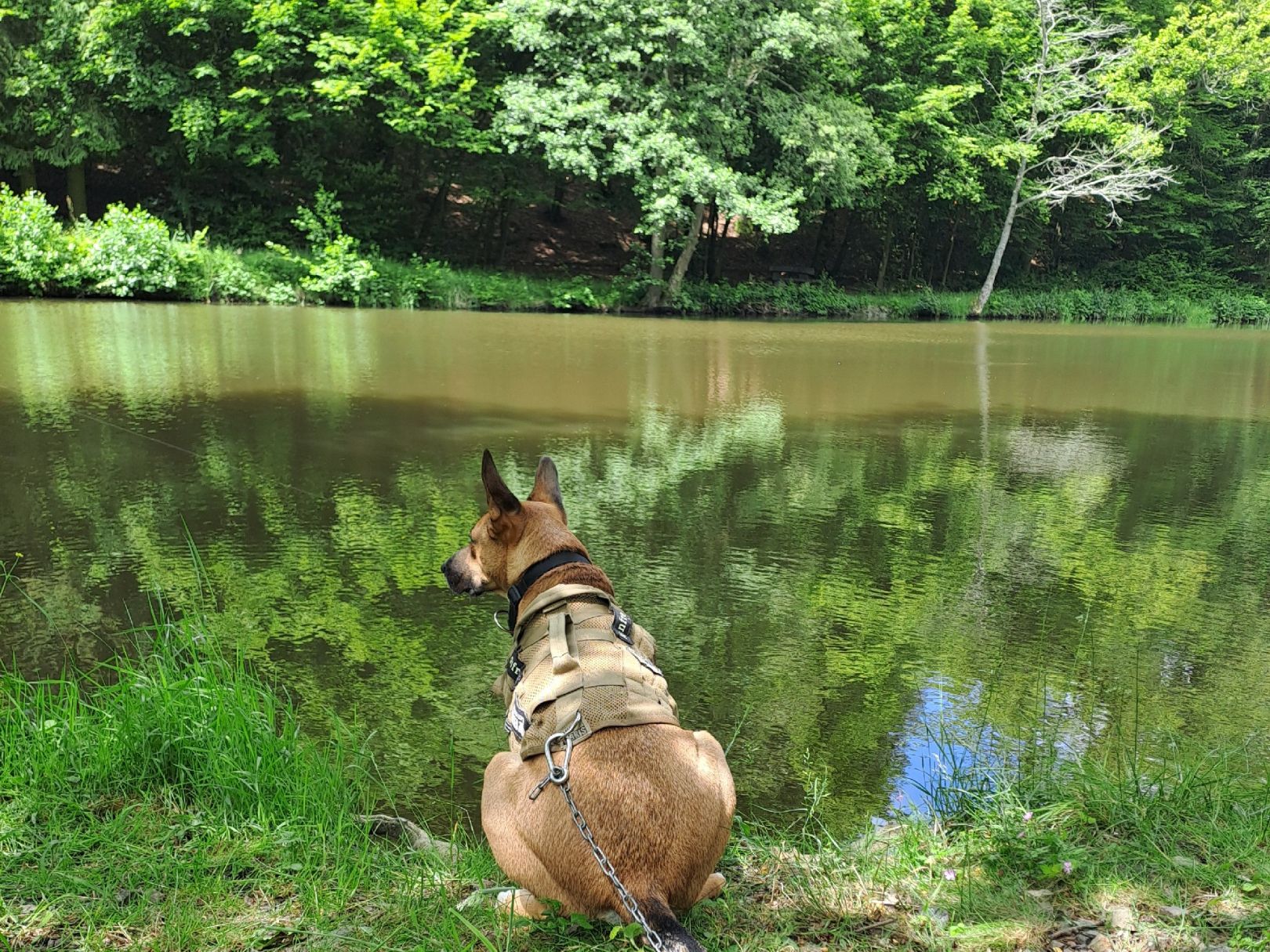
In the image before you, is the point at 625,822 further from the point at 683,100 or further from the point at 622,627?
the point at 683,100

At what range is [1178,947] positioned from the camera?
232 centimetres

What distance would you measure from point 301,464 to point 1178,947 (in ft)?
21.5

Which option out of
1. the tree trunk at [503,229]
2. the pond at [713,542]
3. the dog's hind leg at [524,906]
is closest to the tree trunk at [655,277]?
the tree trunk at [503,229]

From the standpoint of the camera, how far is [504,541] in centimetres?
346

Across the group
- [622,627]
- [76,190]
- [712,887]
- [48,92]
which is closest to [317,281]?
[76,190]

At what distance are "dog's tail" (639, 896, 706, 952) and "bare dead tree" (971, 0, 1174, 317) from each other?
98.1 feet

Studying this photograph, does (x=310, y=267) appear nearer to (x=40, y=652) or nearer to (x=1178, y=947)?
(x=40, y=652)

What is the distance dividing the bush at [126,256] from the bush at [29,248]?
0.37m

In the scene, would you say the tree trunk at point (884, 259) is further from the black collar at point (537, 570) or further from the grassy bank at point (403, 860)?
the grassy bank at point (403, 860)

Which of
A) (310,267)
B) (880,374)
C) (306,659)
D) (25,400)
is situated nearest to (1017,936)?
(306,659)

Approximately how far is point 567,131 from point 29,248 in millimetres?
10959

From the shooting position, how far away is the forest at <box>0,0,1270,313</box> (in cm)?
2141

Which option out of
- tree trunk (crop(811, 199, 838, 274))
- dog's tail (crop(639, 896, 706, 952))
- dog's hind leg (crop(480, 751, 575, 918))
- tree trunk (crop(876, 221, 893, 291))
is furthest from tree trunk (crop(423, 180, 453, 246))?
dog's tail (crop(639, 896, 706, 952))

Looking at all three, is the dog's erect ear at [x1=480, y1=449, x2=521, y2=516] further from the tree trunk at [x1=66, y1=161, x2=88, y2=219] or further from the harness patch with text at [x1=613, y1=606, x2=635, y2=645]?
the tree trunk at [x1=66, y1=161, x2=88, y2=219]
